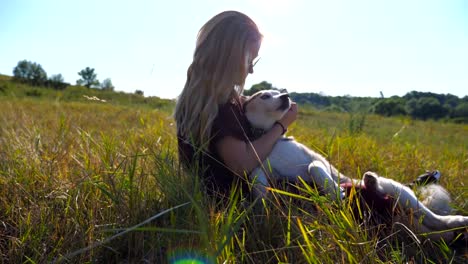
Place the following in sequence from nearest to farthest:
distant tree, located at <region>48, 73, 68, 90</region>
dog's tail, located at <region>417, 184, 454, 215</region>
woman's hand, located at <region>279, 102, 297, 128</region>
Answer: dog's tail, located at <region>417, 184, 454, 215</region> < woman's hand, located at <region>279, 102, 297, 128</region> < distant tree, located at <region>48, 73, 68, 90</region>

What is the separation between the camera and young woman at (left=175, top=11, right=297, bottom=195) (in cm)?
142

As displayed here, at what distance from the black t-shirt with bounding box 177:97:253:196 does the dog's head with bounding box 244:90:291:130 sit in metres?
0.09

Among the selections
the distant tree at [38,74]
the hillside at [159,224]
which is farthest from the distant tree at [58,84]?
the hillside at [159,224]

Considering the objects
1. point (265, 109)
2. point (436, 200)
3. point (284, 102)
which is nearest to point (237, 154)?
point (265, 109)

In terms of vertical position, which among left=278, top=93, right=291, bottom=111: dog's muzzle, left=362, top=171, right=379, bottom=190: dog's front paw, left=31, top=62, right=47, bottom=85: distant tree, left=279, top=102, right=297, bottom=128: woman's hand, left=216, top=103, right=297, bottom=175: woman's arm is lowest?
left=362, top=171, right=379, bottom=190: dog's front paw

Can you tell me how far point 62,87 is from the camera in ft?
40.1

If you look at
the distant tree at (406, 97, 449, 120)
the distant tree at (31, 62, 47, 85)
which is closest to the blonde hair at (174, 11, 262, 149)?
the distant tree at (406, 97, 449, 120)

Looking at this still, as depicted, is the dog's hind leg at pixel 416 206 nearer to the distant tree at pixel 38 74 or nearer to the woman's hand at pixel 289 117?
the woman's hand at pixel 289 117

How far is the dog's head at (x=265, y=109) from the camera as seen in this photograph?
1.63 meters

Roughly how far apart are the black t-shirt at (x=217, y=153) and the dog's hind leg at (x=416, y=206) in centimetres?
55

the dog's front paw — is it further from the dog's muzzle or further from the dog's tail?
the dog's muzzle

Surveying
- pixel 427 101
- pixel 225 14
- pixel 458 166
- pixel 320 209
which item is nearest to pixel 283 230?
pixel 320 209

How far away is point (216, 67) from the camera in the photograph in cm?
145

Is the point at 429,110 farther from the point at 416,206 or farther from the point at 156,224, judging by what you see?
the point at 156,224
